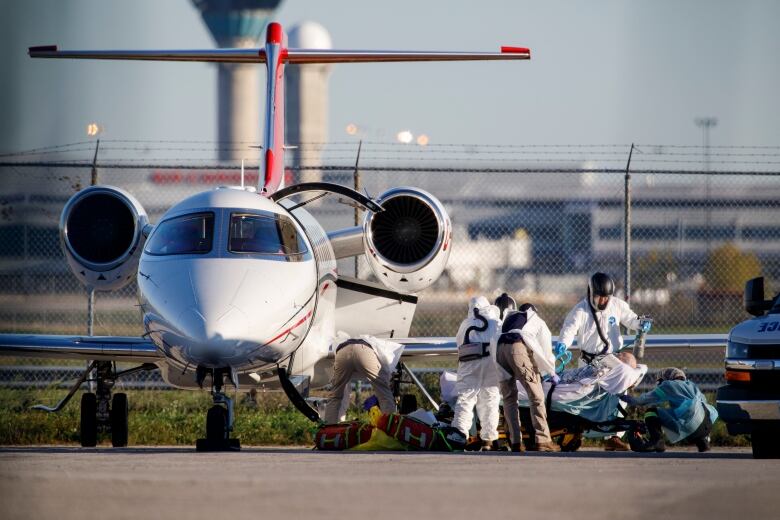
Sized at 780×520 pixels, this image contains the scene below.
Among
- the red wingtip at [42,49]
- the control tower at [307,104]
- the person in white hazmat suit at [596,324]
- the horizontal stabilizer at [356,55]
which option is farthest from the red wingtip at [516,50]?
the control tower at [307,104]

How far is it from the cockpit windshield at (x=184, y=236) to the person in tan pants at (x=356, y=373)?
6.12 ft

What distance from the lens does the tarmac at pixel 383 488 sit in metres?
6.04

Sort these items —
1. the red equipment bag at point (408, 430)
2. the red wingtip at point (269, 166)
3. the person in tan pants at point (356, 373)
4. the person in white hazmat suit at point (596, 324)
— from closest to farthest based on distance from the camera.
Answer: the red equipment bag at point (408, 430)
the person in tan pants at point (356, 373)
the person in white hazmat suit at point (596, 324)
the red wingtip at point (269, 166)

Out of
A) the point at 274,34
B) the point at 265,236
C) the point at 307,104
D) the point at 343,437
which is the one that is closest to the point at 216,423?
the point at 343,437

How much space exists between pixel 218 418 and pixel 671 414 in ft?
14.1

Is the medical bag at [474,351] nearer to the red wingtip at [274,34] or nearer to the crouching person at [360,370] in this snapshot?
the crouching person at [360,370]

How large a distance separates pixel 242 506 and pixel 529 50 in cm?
940

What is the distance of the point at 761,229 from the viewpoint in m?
29.5

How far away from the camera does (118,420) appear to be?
48.4 feet

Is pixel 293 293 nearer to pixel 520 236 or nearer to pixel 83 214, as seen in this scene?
pixel 83 214

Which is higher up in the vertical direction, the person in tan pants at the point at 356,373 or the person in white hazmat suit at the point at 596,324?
the person in white hazmat suit at the point at 596,324

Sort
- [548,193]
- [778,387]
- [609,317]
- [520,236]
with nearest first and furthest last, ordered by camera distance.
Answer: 1. [778,387]
2. [609,317]
3. [520,236]
4. [548,193]

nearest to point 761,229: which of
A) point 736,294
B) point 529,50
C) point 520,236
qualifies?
point 736,294

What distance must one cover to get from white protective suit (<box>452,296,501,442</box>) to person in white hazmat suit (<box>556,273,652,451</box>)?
3.55 ft
